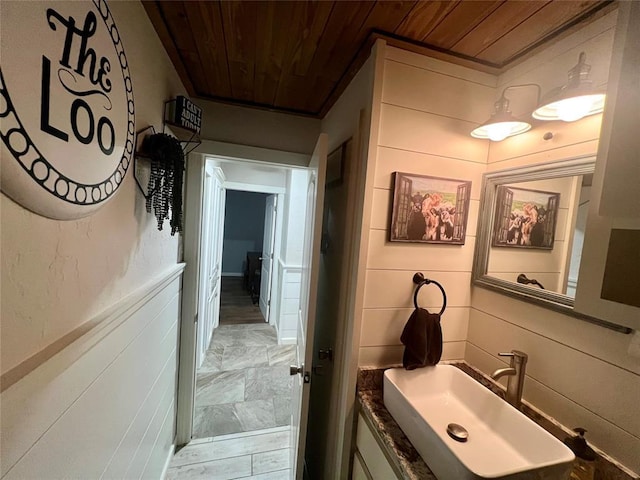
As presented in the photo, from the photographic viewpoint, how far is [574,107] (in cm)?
83

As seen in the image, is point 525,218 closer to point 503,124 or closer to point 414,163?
point 503,124

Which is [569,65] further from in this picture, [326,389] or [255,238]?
[255,238]

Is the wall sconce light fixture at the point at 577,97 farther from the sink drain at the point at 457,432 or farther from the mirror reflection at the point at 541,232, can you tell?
the sink drain at the point at 457,432

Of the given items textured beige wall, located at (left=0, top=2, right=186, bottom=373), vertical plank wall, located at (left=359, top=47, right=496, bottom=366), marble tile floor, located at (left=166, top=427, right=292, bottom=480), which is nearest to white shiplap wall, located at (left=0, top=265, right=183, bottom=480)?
textured beige wall, located at (left=0, top=2, right=186, bottom=373)

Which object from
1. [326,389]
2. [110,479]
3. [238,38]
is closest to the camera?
[110,479]

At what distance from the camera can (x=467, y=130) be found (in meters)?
1.16

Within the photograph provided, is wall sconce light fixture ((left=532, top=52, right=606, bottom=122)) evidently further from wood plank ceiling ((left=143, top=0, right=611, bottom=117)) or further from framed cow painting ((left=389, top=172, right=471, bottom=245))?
framed cow painting ((left=389, top=172, right=471, bottom=245))

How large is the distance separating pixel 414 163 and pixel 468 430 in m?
1.04

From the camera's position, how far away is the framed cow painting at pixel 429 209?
1091 mm

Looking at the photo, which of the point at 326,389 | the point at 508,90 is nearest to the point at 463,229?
the point at 508,90

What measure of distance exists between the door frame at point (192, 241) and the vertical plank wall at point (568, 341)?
49.2 inches

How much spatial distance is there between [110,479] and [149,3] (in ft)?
5.31

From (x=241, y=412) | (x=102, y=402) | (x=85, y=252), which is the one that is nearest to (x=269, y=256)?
(x=241, y=412)

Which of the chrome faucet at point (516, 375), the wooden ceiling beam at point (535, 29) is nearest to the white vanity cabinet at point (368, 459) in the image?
the chrome faucet at point (516, 375)
